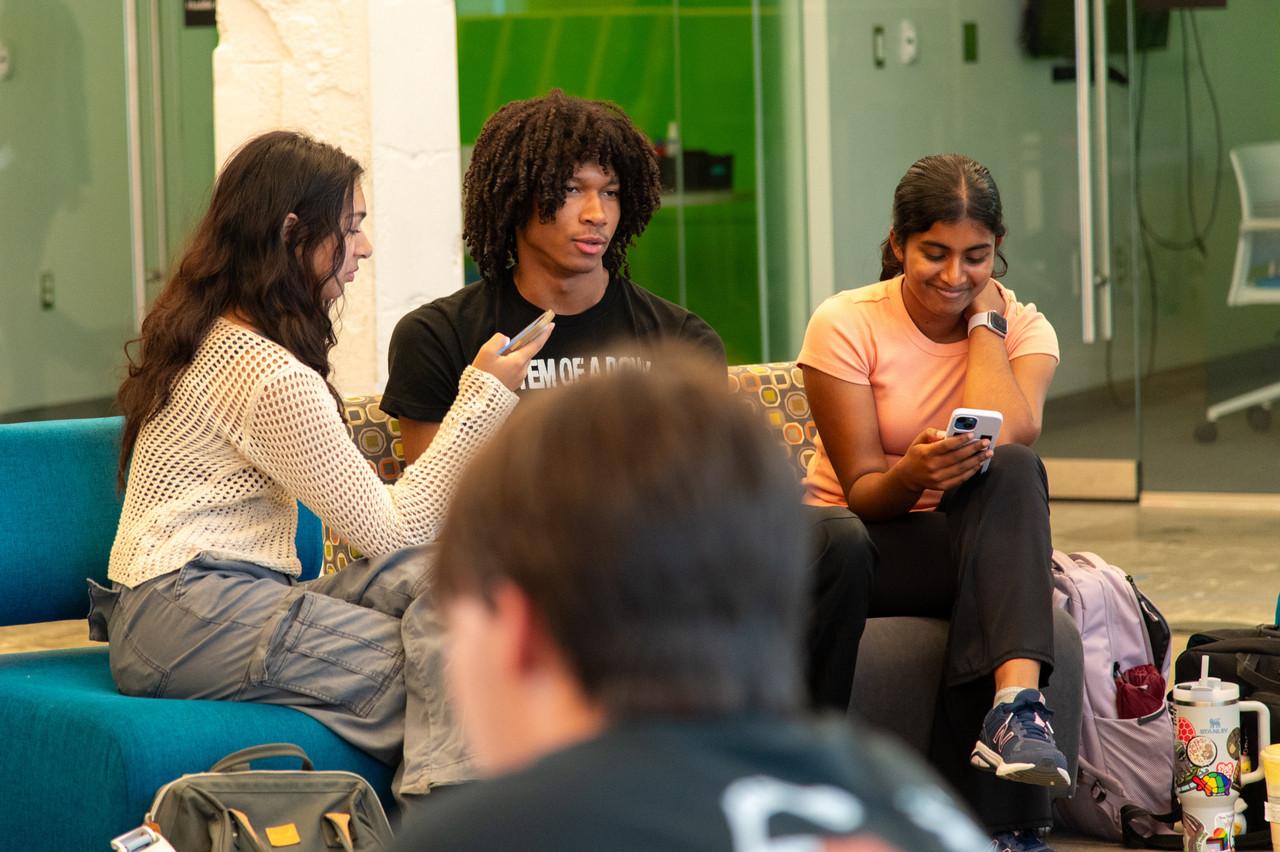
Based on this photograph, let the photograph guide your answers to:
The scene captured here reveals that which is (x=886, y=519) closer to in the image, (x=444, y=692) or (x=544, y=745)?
(x=444, y=692)

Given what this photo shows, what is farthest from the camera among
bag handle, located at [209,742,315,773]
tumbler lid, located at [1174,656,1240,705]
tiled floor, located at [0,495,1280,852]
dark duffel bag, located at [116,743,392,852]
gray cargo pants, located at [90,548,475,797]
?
tiled floor, located at [0,495,1280,852]

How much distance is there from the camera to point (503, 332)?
307cm

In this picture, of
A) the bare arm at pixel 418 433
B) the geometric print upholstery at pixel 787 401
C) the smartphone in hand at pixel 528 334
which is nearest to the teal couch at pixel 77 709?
the bare arm at pixel 418 433

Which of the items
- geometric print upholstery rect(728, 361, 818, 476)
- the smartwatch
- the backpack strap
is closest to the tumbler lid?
the backpack strap

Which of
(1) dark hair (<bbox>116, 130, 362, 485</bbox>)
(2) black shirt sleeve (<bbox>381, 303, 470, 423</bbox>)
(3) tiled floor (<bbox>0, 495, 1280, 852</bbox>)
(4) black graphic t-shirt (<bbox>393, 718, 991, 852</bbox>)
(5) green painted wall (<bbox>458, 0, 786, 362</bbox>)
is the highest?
(5) green painted wall (<bbox>458, 0, 786, 362</bbox>)

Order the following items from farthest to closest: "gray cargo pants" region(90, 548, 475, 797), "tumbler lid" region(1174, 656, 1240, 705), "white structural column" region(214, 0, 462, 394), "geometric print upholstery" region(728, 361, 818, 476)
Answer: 1. "white structural column" region(214, 0, 462, 394)
2. "geometric print upholstery" region(728, 361, 818, 476)
3. "tumbler lid" region(1174, 656, 1240, 705)
4. "gray cargo pants" region(90, 548, 475, 797)

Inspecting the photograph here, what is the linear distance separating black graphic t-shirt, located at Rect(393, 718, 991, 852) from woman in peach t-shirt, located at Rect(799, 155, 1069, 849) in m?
2.01

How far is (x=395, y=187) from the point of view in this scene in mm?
4492

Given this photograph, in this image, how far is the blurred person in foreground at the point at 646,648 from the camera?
0.70 m

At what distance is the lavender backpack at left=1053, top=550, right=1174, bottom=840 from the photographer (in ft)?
10.2

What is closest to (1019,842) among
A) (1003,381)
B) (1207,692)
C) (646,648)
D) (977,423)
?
(1207,692)

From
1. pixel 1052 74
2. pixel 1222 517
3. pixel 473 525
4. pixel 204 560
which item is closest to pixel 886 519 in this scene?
pixel 204 560

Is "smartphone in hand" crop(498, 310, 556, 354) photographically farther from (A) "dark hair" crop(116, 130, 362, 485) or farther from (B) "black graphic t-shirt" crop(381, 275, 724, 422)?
(A) "dark hair" crop(116, 130, 362, 485)

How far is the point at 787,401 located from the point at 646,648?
2.71 meters
